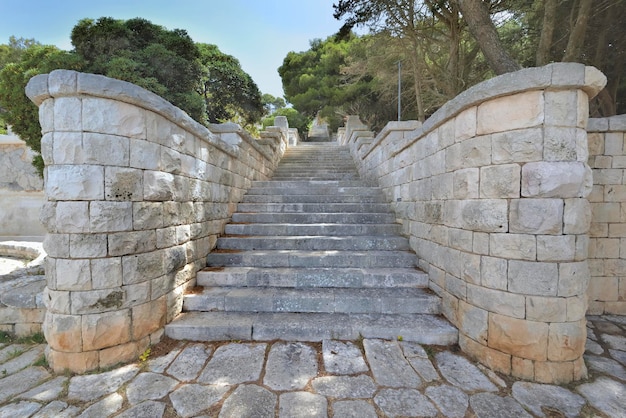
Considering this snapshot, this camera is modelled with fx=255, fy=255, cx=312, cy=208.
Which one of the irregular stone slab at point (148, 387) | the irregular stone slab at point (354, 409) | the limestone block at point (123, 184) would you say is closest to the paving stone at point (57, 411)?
the irregular stone slab at point (148, 387)

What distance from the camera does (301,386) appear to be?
196cm

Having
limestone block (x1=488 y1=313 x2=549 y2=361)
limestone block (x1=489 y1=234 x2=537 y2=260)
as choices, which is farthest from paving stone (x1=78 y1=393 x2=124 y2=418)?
limestone block (x1=489 y1=234 x2=537 y2=260)

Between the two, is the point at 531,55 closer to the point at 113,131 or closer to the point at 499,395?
the point at 499,395

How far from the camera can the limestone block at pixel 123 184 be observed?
7.27ft

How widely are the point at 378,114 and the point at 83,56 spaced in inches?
525

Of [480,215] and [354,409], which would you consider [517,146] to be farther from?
[354,409]

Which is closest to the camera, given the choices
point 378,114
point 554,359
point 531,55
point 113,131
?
point 554,359

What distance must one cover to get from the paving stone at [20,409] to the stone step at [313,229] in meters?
2.66

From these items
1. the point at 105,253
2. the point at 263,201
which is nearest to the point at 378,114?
the point at 263,201

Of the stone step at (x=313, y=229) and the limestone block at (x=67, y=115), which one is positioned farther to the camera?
the stone step at (x=313, y=229)

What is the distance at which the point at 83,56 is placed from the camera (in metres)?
5.37

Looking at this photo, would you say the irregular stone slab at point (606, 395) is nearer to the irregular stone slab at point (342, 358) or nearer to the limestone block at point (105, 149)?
the irregular stone slab at point (342, 358)

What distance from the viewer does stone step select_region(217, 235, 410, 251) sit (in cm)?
381

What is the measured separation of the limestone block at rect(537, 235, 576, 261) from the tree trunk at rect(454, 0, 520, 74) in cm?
423
